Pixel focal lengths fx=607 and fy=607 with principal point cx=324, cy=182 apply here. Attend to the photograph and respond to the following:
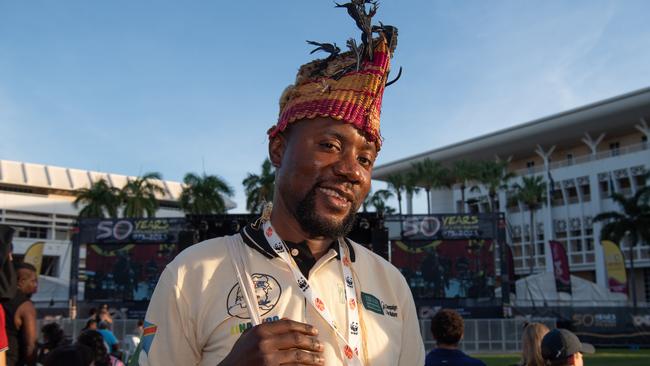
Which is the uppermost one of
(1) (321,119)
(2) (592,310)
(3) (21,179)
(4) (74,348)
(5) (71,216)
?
(3) (21,179)

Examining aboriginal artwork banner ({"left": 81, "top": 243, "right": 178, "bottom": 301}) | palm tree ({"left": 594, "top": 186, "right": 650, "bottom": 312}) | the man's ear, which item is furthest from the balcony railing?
the man's ear

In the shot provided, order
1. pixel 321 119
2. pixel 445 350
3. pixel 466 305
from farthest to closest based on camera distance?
1. pixel 466 305
2. pixel 445 350
3. pixel 321 119

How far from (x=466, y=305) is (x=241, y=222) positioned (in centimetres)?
2326

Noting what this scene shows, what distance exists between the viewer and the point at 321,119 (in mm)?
2156

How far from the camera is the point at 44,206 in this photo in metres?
66.8

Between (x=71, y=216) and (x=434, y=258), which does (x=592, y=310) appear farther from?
(x=71, y=216)

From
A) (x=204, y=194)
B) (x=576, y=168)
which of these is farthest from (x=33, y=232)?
(x=576, y=168)

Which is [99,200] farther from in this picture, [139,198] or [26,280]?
[26,280]

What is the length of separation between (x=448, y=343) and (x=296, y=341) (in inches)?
196

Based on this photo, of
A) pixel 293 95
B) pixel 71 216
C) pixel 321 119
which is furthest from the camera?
pixel 71 216

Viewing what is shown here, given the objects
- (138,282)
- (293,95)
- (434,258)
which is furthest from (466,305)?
(293,95)

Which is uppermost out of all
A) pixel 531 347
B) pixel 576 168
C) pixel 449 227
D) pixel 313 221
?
pixel 576 168

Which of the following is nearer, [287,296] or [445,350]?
[287,296]

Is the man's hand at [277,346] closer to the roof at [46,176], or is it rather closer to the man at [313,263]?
the man at [313,263]
